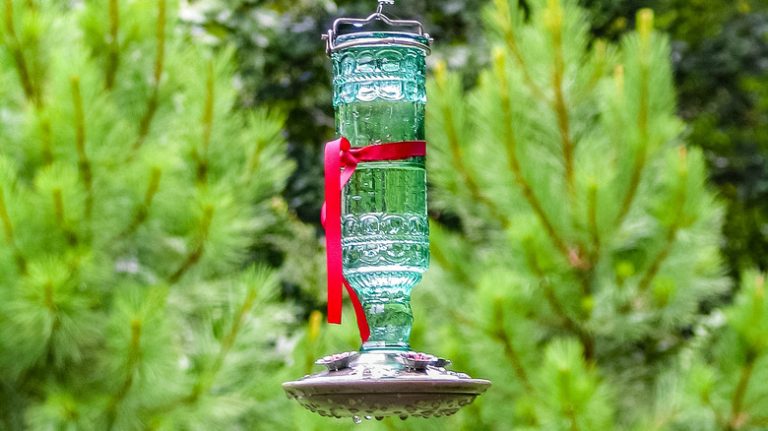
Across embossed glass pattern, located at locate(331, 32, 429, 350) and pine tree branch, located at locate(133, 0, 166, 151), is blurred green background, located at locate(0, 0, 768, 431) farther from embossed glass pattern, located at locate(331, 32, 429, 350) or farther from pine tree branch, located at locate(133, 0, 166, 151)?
embossed glass pattern, located at locate(331, 32, 429, 350)

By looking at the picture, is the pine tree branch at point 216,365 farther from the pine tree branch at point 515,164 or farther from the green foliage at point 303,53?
the green foliage at point 303,53

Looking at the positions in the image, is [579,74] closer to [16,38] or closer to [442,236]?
[442,236]

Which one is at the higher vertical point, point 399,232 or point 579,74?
point 579,74

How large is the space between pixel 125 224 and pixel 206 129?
0.37m

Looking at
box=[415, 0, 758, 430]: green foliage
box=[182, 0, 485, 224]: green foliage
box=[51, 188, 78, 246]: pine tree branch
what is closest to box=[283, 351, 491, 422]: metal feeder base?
box=[415, 0, 758, 430]: green foliage

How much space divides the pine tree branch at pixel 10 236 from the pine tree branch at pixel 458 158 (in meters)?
1.29

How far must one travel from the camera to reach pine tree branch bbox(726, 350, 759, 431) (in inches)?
144

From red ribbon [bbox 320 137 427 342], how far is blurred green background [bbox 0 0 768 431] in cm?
188

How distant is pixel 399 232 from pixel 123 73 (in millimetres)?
2437

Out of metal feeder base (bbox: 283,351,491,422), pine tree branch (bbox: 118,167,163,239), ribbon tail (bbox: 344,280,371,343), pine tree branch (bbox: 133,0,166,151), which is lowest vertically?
metal feeder base (bbox: 283,351,491,422)

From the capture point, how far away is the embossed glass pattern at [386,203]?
1769 millimetres

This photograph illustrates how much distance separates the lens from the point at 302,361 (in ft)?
13.3

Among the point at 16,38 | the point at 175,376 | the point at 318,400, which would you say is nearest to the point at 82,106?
the point at 16,38

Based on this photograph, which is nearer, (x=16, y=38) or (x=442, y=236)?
(x=16, y=38)
